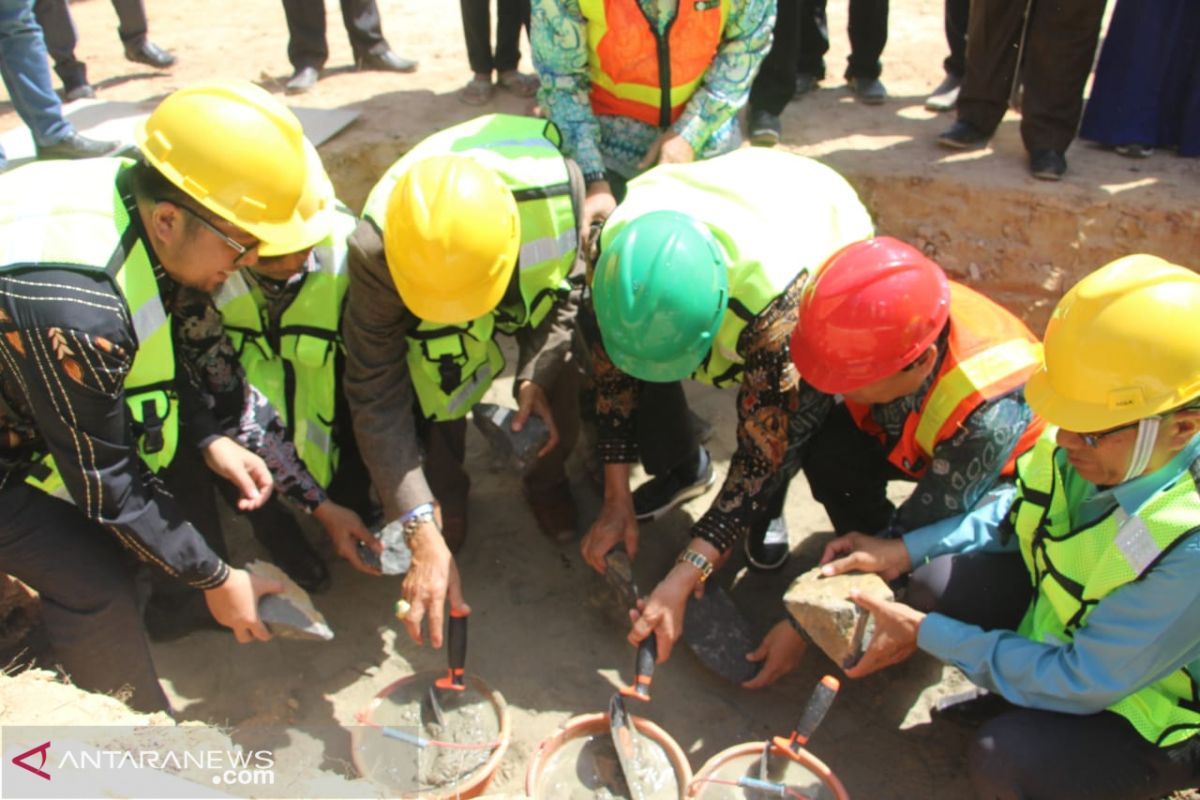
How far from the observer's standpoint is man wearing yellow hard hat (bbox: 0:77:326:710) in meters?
2.06

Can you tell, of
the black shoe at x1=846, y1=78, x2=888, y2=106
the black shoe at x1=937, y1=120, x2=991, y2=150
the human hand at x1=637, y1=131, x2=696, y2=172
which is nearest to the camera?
the human hand at x1=637, y1=131, x2=696, y2=172

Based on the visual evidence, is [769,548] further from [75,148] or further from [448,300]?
[75,148]

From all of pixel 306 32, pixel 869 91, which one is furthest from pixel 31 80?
pixel 869 91

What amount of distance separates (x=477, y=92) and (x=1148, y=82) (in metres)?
3.04

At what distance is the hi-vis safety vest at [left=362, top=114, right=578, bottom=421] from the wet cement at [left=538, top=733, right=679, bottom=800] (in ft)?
3.56

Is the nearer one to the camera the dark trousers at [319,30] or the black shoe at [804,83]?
the black shoe at [804,83]

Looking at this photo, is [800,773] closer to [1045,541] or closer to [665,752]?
[665,752]

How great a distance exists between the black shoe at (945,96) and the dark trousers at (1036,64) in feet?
1.11

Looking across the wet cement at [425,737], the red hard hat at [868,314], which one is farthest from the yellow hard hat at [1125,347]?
the wet cement at [425,737]

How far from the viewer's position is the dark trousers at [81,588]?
241 centimetres

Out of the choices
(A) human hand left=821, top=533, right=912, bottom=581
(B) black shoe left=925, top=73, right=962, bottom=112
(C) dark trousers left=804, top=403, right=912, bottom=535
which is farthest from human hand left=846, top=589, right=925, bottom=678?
(B) black shoe left=925, top=73, right=962, bottom=112

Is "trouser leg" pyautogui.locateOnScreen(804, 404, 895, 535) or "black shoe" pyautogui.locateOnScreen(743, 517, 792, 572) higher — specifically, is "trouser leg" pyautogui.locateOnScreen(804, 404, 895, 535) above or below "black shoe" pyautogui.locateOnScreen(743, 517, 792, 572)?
above

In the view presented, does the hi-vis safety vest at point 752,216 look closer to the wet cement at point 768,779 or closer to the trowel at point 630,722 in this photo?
the trowel at point 630,722

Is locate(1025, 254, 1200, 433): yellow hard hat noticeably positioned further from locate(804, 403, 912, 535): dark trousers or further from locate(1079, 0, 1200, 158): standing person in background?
locate(1079, 0, 1200, 158): standing person in background
